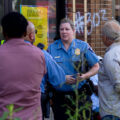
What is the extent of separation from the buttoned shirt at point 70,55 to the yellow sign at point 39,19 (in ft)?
7.69

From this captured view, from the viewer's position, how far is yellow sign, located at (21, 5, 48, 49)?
24.3 ft

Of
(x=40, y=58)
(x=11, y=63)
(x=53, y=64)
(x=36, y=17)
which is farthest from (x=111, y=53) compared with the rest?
(x=36, y=17)

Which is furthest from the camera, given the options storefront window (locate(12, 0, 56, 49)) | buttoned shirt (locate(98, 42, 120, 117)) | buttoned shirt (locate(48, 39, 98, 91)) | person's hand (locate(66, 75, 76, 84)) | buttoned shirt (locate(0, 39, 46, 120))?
storefront window (locate(12, 0, 56, 49))

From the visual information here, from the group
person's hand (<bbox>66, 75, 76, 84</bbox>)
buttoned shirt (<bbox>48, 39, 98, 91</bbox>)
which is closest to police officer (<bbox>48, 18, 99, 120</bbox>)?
buttoned shirt (<bbox>48, 39, 98, 91</bbox>)

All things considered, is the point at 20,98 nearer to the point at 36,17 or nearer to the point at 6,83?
the point at 6,83

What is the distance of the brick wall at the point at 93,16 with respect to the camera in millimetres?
7574

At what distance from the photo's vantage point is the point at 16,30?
3.36m

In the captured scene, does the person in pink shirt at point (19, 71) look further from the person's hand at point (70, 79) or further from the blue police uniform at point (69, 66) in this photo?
the blue police uniform at point (69, 66)

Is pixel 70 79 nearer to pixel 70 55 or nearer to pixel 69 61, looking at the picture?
pixel 69 61

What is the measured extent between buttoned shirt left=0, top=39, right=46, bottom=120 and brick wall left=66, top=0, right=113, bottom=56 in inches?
167

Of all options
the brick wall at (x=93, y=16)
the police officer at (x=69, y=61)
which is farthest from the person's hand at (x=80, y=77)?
the brick wall at (x=93, y=16)

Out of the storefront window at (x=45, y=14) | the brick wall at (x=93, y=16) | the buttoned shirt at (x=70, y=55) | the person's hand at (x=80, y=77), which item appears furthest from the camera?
the brick wall at (x=93, y=16)

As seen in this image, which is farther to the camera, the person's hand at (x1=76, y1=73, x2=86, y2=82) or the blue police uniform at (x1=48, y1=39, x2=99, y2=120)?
the blue police uniform at (x1=48, y1=39, x2=99, y2=120)

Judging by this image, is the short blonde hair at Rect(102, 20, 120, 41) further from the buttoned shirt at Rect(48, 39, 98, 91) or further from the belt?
the belt
